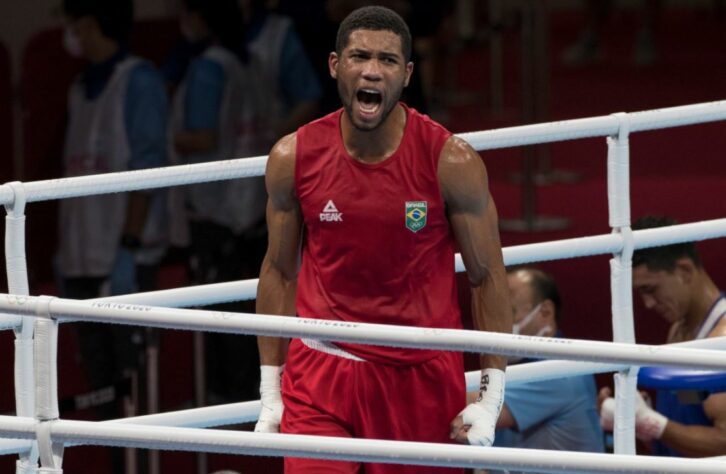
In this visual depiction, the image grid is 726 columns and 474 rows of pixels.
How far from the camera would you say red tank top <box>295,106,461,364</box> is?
382 cm

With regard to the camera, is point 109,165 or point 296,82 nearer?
point 109,165

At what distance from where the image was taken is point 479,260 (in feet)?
12.7

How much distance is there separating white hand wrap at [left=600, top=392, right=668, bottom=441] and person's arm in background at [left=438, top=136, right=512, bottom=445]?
1.17 metres

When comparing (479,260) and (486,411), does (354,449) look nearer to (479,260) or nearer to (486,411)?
(486,411)

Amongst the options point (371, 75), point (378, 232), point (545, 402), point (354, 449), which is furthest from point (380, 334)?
point (545, 402)

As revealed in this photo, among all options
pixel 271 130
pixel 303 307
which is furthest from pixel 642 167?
pixel 303 307

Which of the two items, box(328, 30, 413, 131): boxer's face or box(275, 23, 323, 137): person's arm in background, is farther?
box(275, 23, 323, 137): person's arm in background

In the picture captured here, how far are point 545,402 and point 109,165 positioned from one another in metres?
2.64

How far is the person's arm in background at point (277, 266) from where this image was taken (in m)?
3.92

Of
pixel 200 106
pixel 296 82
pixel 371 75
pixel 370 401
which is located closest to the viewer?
pixel 371 75

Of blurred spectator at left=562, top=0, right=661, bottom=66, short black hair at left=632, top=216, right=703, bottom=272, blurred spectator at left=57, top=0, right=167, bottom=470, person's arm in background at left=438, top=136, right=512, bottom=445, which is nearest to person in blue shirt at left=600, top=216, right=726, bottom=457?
short black hair at left=632, top=216, right=703, bottom=272

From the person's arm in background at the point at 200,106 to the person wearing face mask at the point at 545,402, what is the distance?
2308mm

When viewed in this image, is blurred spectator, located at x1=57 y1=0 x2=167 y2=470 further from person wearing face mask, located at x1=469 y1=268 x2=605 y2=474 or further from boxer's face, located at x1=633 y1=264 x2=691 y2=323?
boxer's face, located at x1=633 y1=264 x2=691 y2=323

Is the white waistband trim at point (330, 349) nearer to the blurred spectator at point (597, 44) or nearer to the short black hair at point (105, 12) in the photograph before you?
the short black hair at point (105, 12)
